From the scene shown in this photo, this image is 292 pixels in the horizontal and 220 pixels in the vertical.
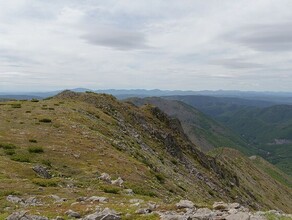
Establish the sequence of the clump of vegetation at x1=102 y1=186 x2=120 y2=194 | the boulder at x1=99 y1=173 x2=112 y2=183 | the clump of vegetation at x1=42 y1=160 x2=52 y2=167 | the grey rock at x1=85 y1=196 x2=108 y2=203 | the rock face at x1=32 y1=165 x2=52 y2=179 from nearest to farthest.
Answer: the grey rock at x1=85 y1=196 x2=108 y2=203 → the clump of vegetation at x1=102 y1=186 x2=120 y2=194 → the rock face at x1=32 y1=165 x2=52 y2=179 → the boulder at x1=99 y1=173 x2=112 y2=183 → the clump of vegetation at x1=42 y1=160 x2=52 y2=167

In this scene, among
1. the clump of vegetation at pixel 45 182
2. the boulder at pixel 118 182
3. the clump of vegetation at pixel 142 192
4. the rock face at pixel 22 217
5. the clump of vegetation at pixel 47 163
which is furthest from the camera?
the clump of vegetation at pixel 47 163

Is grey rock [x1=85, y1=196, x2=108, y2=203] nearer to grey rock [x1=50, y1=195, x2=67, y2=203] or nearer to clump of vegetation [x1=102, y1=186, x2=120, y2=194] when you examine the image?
grey rock [x1=50, y1=195, x2=67, y2=203]

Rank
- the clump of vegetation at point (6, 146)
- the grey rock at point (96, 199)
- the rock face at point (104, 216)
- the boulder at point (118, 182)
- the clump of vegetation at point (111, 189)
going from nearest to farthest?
the rock face at point (104, 216), the grey rock at point (96, 199), the clump of vegetation at point (111, 189), the boulder at point (118, 182), the clump of vegetation at point (6, 146)

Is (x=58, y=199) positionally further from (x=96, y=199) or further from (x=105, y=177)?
(x=105, y=177)

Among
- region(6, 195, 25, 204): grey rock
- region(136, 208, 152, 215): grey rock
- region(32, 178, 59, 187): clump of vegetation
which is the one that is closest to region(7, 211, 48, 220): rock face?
region(6, 195, 25, 204): grey rock

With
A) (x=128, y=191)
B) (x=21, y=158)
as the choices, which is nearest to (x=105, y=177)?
(x=128, y=191)

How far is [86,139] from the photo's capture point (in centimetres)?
3966

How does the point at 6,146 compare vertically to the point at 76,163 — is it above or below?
above

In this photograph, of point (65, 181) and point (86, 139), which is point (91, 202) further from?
point (86, 139)

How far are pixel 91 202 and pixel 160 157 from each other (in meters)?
35.7

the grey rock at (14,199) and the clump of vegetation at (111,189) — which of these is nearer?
the grey rock at (14,199)

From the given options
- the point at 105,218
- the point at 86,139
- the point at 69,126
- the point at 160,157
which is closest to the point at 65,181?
the point at 105,218

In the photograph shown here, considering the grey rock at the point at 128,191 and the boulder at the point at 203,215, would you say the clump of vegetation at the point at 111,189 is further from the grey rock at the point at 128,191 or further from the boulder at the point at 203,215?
the boulder at the point at 203,215

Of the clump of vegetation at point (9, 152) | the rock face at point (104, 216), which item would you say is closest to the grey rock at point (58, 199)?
the rock face at point (104, 216)
